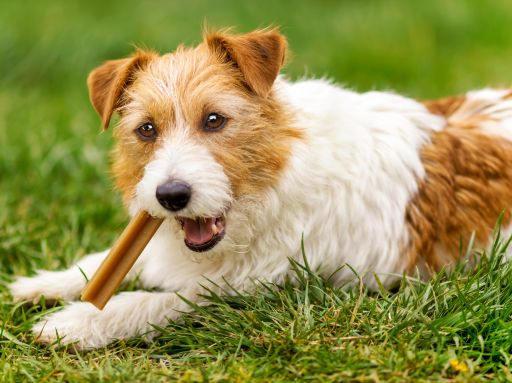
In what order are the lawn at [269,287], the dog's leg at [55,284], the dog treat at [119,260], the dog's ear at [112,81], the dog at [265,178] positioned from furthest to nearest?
the dog's leg at [55,284]
the dog's ear at [112,81]
the dog treat at [119,260]
the dog at [265,178]
the lawn at [269,287]

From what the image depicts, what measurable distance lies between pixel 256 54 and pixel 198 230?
110cm

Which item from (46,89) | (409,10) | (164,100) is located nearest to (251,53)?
(164,100)

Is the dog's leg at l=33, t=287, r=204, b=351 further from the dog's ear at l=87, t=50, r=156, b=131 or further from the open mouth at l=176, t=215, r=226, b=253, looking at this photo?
the dog's ear at l=87, t=50, r=156, b=131

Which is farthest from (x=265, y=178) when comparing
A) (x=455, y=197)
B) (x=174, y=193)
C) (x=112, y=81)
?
(x=455, y=197)

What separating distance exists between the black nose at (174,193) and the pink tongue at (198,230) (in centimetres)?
32

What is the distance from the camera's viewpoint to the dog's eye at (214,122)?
2869 millimetres

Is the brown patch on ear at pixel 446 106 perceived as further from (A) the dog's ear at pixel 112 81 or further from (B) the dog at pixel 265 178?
(A) the dog's ear at pixel 112 81

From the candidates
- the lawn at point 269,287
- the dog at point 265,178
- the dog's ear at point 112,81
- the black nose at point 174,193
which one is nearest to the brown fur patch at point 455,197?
the dog at point 265,178

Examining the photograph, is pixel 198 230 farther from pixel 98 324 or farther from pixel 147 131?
pixel 98 324

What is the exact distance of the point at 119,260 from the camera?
3.03 m

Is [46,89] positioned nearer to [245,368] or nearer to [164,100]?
[164,100]

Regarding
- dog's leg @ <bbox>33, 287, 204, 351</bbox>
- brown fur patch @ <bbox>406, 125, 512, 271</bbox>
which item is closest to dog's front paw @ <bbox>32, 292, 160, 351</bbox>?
dog's leg @ <bbox>33, 287, 204, 351</bbox>

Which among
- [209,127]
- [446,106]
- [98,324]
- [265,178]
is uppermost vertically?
[209,127]

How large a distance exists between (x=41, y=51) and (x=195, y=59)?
243 inches
